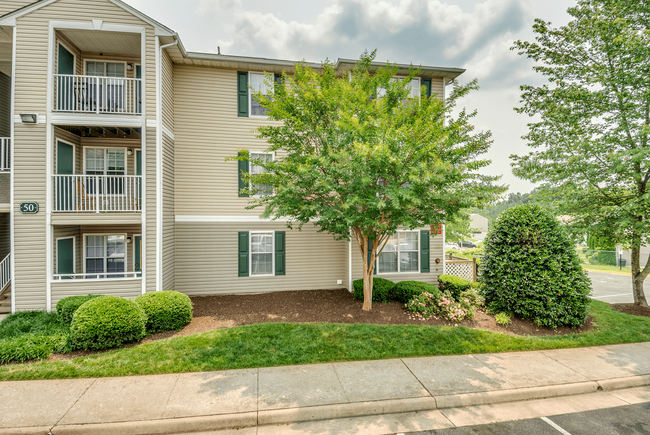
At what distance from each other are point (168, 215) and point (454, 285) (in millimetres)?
9784

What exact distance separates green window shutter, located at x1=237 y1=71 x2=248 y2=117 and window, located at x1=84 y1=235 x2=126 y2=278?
5943mm

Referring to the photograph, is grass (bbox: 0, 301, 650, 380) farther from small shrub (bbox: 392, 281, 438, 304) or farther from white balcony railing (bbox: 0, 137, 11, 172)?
white balcony railing (bbox: 0, 137, 11, 172)

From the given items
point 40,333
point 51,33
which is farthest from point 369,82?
point 40,333

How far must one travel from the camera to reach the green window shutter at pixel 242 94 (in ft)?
34.2

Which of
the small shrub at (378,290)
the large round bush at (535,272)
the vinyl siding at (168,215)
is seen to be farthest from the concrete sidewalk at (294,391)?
the vinyl siding at (168,215)

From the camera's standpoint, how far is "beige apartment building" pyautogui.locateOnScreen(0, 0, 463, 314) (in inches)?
321

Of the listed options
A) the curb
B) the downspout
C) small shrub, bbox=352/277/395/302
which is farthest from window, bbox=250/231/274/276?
the curb

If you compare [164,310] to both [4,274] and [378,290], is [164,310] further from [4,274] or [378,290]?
[4,274]

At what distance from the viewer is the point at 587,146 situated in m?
8.73

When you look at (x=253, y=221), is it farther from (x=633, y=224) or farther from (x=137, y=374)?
(x=633, y=224)

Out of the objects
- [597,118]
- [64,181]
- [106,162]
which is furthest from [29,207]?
[597,118]

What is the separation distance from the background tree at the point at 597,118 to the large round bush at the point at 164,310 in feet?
37.8

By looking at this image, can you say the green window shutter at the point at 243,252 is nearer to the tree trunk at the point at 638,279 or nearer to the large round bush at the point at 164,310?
the large round bush at the point at 164,310

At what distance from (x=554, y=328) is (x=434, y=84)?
29.2ft
